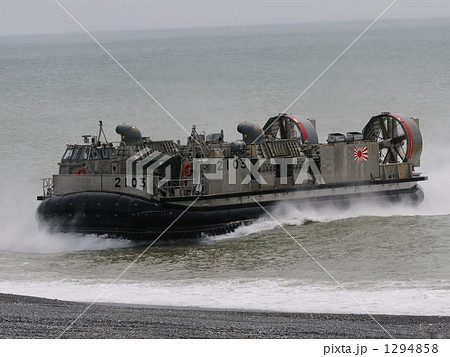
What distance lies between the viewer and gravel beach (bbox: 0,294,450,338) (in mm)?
10359

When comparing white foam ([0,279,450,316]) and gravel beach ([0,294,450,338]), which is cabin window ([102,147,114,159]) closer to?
white foam ([0,279,450,316])

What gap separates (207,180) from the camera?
64.8 ft

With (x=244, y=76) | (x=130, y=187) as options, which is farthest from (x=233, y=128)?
(x=130, y=187)

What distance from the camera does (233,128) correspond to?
3581cm

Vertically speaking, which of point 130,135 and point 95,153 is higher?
point 130,135

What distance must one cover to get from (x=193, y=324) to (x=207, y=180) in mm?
Answer: 8822

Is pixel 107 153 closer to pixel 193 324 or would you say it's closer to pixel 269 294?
pixel 269 294

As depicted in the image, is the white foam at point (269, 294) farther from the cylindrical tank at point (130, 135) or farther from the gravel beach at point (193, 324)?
the cylindrical tank at point (130, 135)

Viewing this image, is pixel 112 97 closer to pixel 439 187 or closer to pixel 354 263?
pixel 439 187

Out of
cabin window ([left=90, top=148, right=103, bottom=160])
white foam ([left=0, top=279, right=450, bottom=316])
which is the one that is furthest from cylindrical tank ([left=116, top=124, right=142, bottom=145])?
white foam ([left=0, top=279, right=450, bottom=316])

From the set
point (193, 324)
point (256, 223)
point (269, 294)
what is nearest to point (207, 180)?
point (256, 223)

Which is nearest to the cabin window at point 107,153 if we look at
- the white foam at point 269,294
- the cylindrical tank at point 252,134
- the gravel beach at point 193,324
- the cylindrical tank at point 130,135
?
the cylindrical tank at point 130,135

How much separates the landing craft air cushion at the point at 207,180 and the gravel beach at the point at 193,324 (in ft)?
20.9

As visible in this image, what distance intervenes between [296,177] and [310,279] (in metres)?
6.24
